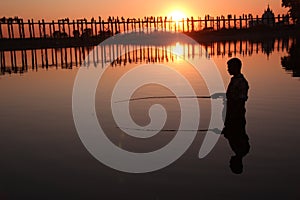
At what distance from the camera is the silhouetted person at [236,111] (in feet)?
26.8

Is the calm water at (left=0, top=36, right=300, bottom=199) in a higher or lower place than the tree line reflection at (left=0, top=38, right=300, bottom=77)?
lower

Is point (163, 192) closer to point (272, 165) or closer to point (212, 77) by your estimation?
point (272, 165)

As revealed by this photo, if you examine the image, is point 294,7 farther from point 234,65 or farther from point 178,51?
point 234,65

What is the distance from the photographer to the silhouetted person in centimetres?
818

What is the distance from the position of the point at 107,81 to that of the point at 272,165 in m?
13.6

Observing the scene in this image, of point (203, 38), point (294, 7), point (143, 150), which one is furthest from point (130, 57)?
point (294, 7)

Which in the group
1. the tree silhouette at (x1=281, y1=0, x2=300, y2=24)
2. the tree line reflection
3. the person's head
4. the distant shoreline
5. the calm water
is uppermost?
the tree silhouette at (x1=281, y1=0, x2=300, y2=24)

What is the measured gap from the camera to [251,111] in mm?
11336

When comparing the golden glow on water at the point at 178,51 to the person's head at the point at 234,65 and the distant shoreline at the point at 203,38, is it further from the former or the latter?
the person's head at the point at 234,65

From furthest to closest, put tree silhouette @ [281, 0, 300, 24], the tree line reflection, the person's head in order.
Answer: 1. tree silhouette @ [281, 0, 300, 24]
2. the tree line reflection
3. the person's head

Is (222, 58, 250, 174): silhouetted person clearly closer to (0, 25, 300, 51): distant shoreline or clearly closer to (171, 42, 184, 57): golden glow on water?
(171, 42, 184, 57): golden glow on water

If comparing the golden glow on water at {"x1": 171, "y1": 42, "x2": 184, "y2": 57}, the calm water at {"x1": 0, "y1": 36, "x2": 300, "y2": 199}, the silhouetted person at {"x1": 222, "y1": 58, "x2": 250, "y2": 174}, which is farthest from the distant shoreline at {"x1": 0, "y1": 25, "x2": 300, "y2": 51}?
the silhouetted person at {"x1": 222, "y1": 58, "x2": 250, "y2": 174}

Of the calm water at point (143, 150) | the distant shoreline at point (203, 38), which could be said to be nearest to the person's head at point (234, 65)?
the calm water at point (143, 150)

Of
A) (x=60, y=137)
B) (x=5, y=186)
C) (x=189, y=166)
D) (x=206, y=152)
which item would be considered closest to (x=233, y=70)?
(x=206, y=152)
